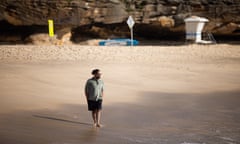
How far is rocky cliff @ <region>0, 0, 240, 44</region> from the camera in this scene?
794 inches

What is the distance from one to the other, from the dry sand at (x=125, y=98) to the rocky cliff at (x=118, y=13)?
4412 mm

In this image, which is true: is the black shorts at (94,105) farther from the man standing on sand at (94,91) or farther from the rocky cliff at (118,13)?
the rocky cliff at (118,13)

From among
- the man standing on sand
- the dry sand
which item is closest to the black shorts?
the man standing on sand

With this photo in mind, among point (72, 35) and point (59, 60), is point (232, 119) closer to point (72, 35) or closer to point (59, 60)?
point (59, 60)

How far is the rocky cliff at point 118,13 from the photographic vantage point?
794 inches

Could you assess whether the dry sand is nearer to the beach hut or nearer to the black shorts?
the black shorts

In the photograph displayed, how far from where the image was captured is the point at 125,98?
870cm

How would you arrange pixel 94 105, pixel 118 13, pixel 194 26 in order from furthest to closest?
1. pixel 118 13
2. pixel 194 26
3. pixel 94 105

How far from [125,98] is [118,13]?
1340 centimetres

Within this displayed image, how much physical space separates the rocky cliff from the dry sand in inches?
174

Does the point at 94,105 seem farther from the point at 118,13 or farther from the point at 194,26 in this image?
the point at 118,13

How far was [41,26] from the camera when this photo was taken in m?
21.3

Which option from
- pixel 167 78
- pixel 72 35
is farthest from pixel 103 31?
pixel 167 78

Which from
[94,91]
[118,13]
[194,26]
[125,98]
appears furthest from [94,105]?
[118,13]
